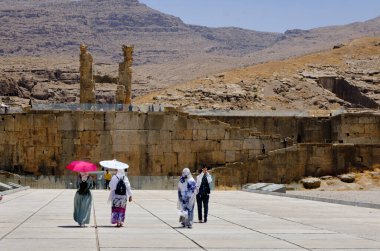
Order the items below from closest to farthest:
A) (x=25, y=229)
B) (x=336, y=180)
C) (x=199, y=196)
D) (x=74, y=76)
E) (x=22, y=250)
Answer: (x=22, y=250) < (x=25, y=229) < (x=199, y=196) < (x=336, y=180) < (x=74, y=76)

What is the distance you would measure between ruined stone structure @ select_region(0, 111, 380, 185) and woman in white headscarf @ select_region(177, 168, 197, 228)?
23.5m

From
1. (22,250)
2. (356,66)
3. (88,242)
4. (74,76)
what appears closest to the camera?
(22,250)

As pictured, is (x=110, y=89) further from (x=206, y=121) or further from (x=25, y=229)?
(x=25, y=229)

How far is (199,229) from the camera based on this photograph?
1697 centimetres

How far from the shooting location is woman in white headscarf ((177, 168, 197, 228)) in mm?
17375

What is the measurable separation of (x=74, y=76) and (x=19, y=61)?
21743mm

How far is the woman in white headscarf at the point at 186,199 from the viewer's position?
17375mm

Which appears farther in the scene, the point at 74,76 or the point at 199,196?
the point at 74,76

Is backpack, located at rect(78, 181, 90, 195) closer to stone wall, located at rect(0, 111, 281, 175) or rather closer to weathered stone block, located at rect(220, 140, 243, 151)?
stone wall, located at rect(0, 111, 281, 175)

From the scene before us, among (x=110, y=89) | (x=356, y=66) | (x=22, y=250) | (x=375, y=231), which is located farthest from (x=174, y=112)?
(x=110, y=89)

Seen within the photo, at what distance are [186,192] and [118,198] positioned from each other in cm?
158

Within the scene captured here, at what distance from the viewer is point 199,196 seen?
19.0 m

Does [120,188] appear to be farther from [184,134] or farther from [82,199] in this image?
[184,134]

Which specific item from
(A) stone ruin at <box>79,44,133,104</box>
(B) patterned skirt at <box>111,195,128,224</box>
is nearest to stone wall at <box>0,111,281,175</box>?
(A) stone ruin at <box>79,44,133,104</box>
